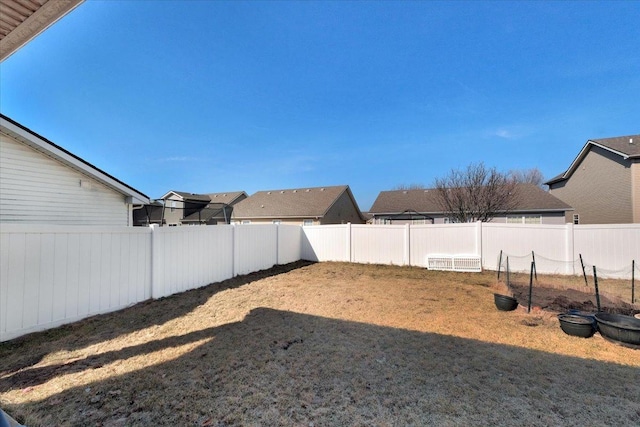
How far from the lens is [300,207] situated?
21547 millimetres

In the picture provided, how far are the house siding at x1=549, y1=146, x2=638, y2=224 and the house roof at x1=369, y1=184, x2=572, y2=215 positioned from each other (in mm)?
1583

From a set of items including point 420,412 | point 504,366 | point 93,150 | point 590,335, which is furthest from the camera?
point 93,150

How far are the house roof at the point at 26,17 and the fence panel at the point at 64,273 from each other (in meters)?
2.75

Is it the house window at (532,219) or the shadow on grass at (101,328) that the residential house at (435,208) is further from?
the shadow on grass at (101,328)

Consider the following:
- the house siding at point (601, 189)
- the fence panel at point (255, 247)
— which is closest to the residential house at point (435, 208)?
the house siding at point (601, 189)

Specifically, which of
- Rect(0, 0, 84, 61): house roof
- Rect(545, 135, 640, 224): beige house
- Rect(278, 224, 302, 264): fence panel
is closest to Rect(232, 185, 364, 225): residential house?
Rect(278, 224, 302, 264): fence panel

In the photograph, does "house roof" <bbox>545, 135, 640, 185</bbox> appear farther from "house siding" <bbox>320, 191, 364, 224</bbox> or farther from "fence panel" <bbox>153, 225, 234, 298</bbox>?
"fence panel" <bbox>153, 225, 234, 298</bbox>

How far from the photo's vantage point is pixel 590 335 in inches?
162

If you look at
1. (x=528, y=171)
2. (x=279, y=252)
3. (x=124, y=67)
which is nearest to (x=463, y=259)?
(x=279, y=252)

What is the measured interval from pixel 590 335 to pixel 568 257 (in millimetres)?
6220

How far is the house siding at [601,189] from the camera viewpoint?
48.6 ft

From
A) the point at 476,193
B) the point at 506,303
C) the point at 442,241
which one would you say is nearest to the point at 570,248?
the point at 442,241

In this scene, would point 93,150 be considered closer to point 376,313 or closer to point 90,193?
point 90,193

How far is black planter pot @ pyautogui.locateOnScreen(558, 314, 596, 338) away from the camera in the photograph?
4090 millimetres
